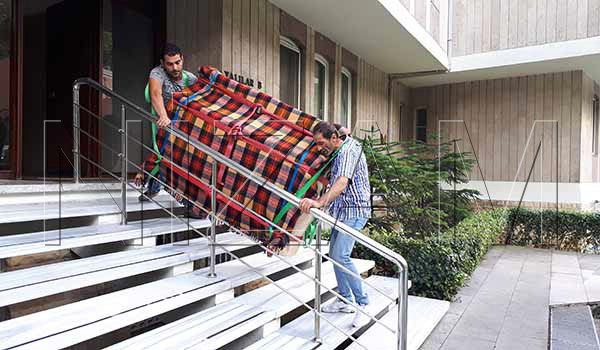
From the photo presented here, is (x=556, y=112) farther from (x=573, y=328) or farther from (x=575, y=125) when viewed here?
(x=573, y=328)

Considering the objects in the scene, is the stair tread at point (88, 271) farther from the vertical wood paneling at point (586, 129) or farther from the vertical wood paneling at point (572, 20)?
the vertical wood paneling at point (586, 129)

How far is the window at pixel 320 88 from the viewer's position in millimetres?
7676

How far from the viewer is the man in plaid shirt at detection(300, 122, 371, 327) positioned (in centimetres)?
308

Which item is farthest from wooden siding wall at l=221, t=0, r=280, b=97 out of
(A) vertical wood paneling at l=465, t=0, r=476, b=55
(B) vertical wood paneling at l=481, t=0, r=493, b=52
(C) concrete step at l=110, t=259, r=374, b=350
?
(B) vertical wood paneling at l=481, t=0, r=493, b=52

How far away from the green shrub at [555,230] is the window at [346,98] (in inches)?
165

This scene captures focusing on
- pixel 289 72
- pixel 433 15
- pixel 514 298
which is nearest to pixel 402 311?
pixel 514 298

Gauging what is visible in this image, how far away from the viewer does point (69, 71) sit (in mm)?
5215

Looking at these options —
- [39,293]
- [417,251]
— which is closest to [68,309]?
[39,293]

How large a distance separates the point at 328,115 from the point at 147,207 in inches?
178

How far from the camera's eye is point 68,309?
8.03 ft

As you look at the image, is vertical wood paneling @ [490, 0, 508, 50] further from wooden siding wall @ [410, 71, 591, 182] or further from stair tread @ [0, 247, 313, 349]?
stair tread @ [0, 247, 313, 349]

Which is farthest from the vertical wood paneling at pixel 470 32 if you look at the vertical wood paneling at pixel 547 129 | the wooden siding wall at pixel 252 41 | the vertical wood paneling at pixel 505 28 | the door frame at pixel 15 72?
the door frame at pixel 15 72

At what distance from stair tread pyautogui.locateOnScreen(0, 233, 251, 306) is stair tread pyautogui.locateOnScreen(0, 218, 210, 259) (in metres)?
0.11

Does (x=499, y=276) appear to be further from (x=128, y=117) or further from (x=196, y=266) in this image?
(x=128, y=117)
